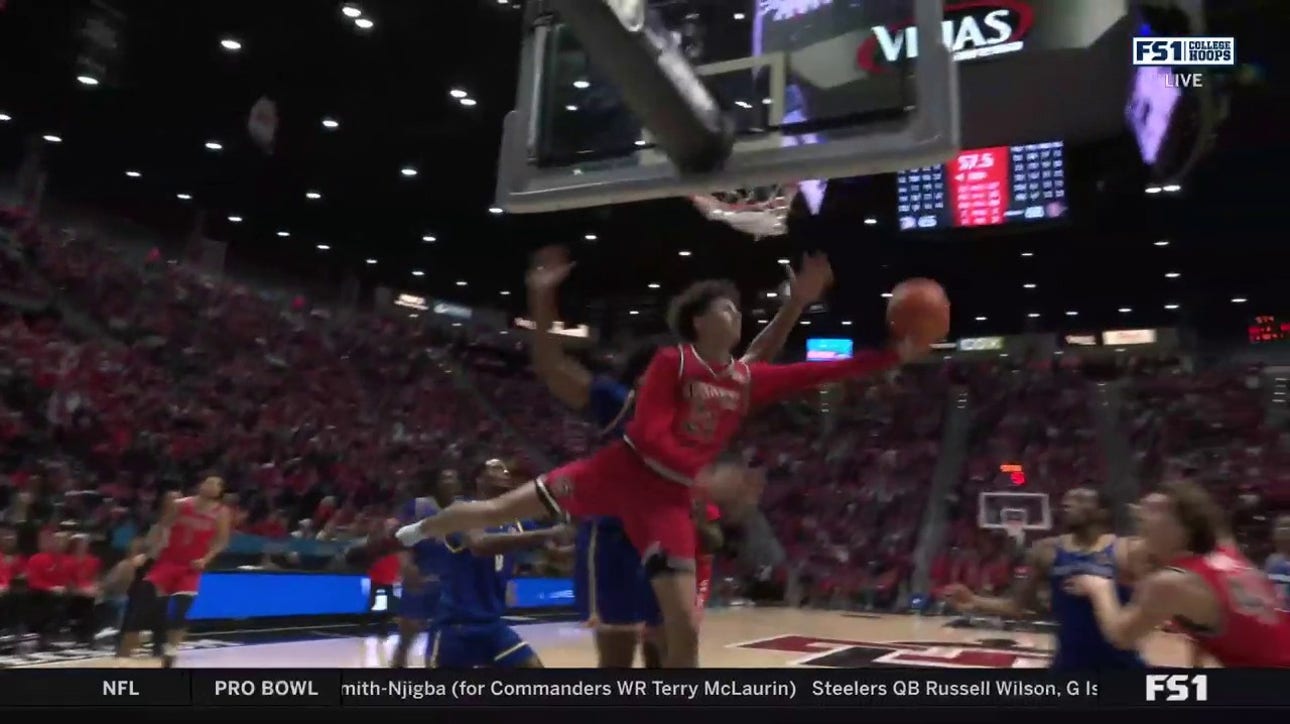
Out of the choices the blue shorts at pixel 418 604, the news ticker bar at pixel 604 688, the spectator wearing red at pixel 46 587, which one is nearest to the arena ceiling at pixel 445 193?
the spectator wearing red at pixel 46 587

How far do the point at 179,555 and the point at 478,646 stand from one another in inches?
143

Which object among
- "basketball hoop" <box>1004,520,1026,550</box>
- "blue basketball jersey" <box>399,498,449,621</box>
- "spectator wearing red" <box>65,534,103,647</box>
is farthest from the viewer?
"basketball hoop" <box>1004,520,1026,550</box>

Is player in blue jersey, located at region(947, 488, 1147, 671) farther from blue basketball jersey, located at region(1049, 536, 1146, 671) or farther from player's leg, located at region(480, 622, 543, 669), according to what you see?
player's leg, located at region(480, 622, 543, 669)

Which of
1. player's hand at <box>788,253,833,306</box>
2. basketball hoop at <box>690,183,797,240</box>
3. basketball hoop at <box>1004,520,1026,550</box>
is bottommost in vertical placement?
basketball hoop at <box>1004,520,1026,550</box>

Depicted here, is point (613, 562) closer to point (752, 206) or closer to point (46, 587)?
point (752, 206)

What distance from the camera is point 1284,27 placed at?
10828 mm

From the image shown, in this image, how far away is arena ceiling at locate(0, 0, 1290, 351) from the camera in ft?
39.0

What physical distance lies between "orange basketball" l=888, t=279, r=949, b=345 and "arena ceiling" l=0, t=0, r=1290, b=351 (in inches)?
323

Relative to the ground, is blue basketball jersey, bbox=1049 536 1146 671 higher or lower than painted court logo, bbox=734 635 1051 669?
higher

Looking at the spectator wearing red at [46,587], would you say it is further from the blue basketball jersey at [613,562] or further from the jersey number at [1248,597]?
the jersey number at [1248,597]

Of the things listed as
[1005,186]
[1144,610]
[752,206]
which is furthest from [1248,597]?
[1005,186]

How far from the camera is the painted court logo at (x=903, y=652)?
326 inches

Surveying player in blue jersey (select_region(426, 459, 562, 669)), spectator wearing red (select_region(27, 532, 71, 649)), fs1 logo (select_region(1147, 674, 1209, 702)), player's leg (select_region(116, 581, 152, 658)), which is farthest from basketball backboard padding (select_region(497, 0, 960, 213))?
spectator wearing red (select_region(27, 532, 71, 649))

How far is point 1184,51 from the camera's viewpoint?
31.6ft
